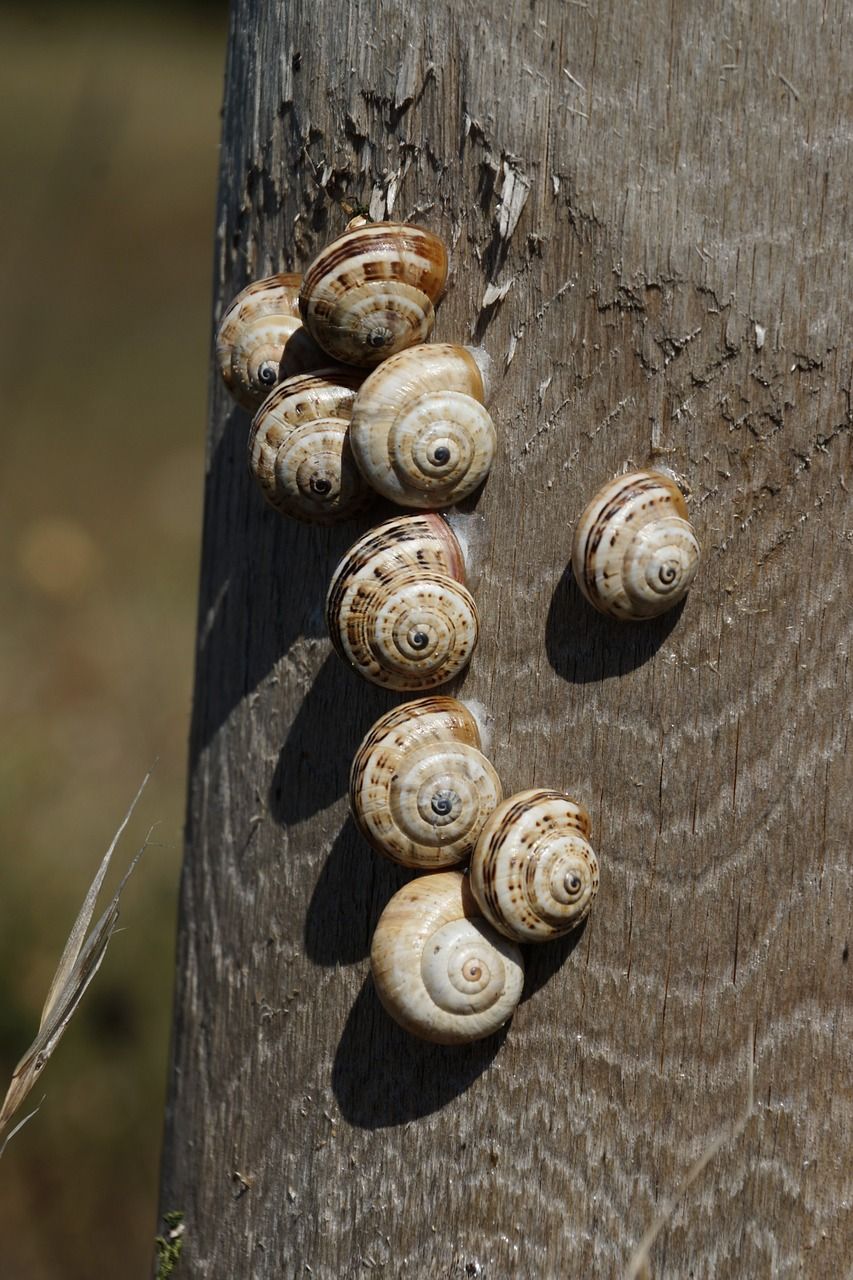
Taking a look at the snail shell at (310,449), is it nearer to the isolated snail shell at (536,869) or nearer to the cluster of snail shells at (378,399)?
the cluster of snail shells at (378,399)

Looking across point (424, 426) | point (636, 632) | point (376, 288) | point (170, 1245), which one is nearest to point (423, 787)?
point (636, 632)

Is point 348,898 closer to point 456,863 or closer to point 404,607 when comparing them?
point 456,863

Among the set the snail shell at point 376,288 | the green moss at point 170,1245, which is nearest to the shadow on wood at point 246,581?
the snail shell at point 376,288

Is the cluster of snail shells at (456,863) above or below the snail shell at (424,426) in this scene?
below

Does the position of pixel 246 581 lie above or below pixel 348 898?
above

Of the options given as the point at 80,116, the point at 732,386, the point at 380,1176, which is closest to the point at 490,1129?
the point at 380,1176

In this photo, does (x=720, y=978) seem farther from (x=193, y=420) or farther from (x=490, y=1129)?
(x=193, y=420)

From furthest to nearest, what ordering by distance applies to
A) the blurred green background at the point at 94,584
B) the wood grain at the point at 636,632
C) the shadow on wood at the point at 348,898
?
1. the blurred green background at the point at 94,584
2. the shadow on wood at the point at 348,898
3. the wood grain at the point at 636,632
